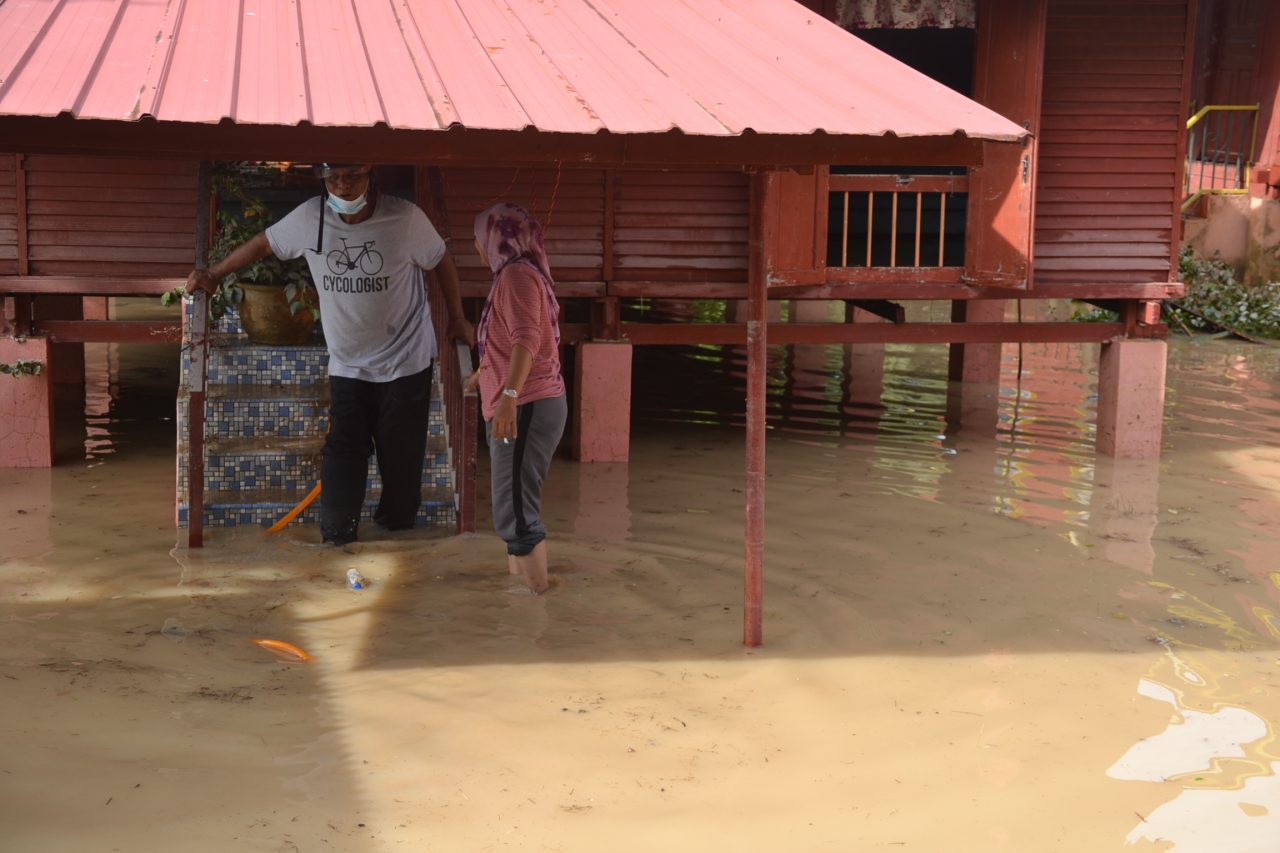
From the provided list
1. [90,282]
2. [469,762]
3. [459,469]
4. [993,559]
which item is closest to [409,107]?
[469,762]

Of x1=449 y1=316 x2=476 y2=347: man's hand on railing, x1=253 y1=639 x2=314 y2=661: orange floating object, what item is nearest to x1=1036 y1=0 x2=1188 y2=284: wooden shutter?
x1=449 y1=316 x2=476 y2=347: man's hand on railing

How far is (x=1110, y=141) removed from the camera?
9688 millimetres

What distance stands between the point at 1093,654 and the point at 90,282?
21.3 ft

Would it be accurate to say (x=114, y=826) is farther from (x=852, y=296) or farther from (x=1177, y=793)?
(x=852, y=296)

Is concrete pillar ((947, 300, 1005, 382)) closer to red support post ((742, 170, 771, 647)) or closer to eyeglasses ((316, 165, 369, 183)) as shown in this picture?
red support post ((742, 170, 771, 647))

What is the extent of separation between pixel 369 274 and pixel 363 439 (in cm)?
92

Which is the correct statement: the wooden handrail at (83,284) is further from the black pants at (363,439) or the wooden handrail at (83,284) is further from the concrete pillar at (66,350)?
the concrete pillar at (66,350)

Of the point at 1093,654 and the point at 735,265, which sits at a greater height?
the point at 735,265

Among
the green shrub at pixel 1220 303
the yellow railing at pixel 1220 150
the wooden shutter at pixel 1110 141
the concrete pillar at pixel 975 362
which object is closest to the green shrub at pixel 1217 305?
the green shrub at pixel 1220 303

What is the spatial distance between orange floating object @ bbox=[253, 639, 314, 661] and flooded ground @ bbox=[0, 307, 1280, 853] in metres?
0.07

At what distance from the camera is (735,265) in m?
9.52

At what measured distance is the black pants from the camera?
683 cm

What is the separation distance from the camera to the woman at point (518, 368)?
227 inches

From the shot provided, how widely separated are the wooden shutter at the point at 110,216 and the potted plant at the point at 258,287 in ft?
2.85
